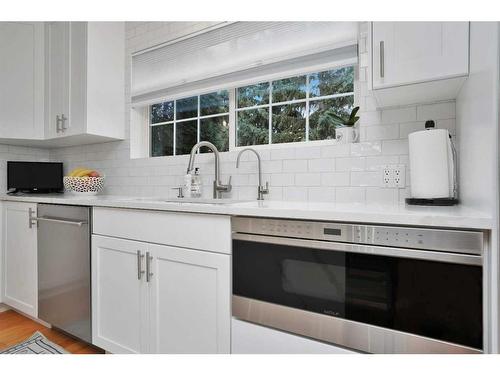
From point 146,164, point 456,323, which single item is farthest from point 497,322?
point 146,164

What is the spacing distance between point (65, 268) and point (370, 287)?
1830mm

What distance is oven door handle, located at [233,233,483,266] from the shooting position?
2.91 ft

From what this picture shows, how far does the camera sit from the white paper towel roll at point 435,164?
1.25 metres

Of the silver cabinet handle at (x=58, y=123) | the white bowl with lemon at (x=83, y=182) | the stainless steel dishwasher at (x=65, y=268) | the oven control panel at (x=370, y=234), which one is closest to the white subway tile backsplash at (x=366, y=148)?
the oven control panel at (x=370, y=234)

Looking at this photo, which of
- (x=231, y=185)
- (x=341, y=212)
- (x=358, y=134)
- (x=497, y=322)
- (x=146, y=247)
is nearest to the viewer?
(x=497, y=322)

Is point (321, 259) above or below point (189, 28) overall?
below

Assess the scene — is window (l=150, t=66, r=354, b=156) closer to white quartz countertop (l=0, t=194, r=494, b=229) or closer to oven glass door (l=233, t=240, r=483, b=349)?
white quartz countertop (l=0, t=194, r=494, b=229)

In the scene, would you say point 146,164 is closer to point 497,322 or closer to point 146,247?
point 146,247

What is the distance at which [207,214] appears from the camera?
134cm

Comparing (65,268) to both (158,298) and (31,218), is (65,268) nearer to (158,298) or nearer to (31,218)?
(31,218)

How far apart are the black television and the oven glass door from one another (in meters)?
2.47

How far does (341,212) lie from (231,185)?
108 centimetres

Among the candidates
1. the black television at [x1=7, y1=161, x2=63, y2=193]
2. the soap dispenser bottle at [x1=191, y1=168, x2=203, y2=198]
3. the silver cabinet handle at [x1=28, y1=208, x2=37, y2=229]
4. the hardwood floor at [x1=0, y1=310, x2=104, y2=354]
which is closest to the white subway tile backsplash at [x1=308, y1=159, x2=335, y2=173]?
the soap dispenser bottle at [x1=191, y1=168, x2=203, y2=198]

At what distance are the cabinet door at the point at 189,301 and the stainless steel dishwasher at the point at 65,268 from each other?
0.58m
